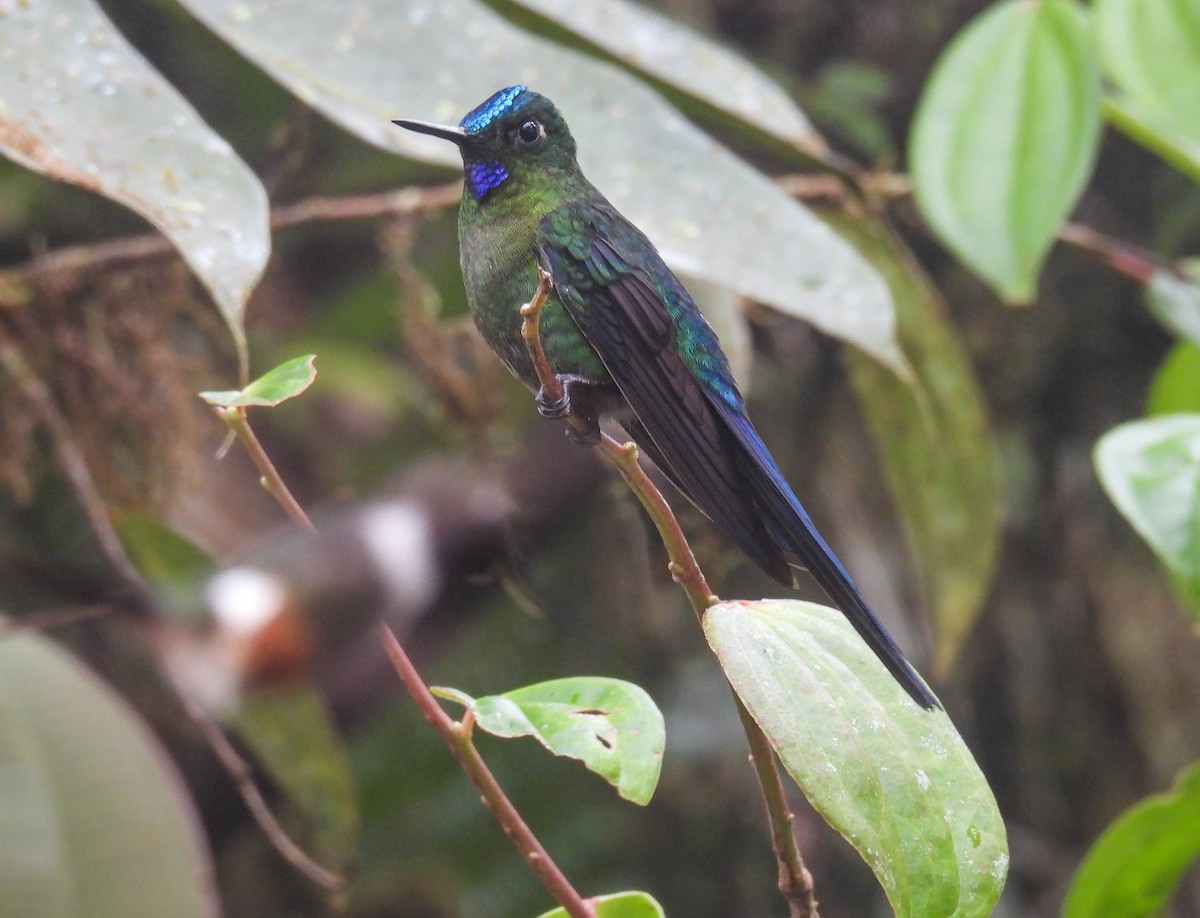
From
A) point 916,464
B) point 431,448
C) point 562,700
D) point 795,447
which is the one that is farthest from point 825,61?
point 562,700

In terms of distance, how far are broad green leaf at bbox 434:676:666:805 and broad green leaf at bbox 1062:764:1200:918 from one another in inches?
25.4

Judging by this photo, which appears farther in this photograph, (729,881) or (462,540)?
(729,881)

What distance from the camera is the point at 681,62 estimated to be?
1622mm

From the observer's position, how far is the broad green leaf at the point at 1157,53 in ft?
4.39

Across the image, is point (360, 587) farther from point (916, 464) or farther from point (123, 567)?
point (916, 464)

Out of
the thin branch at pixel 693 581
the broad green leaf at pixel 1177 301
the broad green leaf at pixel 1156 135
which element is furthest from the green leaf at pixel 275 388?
the broad green leaf at pixel 1156 135

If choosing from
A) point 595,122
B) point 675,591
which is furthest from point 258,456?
point 675,591

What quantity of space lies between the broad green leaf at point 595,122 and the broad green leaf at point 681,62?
189 millimetres

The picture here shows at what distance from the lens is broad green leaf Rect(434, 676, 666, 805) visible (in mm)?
658

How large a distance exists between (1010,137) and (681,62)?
41 cm

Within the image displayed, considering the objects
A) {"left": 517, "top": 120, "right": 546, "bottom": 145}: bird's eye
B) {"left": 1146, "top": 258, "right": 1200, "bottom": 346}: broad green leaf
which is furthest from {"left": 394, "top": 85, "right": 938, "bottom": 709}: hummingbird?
{"left": 1146, "top": 258, "right": 1200, "bottom": 346}: broad green leaf

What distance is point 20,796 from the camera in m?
1.14

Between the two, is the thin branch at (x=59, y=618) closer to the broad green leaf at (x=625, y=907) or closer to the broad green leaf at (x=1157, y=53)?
the broad green leaf at (x=625, y=907)

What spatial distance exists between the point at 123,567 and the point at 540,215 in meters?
0.87
